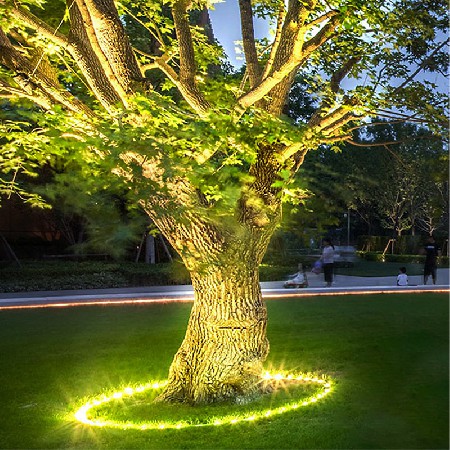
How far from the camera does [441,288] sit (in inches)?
830

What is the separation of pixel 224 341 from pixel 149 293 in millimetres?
12473

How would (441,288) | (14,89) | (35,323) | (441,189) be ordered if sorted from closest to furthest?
(14,89) < (35,323) < (441,288) < (441,189)

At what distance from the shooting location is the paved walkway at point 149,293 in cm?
1833

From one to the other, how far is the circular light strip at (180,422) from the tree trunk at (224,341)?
585mm

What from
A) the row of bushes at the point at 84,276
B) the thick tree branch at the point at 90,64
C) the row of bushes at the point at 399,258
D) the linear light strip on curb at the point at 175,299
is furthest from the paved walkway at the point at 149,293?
the row of bushes at the point at 399,258

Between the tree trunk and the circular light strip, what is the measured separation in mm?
585

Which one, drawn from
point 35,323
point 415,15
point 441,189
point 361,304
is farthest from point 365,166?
point 415,15

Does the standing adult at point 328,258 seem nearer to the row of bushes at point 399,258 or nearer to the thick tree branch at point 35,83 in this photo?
the thick tree branch at point 35,83

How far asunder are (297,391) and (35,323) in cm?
789

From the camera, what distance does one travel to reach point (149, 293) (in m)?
20.4

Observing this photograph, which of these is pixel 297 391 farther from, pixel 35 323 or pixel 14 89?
pixel 35 323

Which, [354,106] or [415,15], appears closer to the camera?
[354,106]

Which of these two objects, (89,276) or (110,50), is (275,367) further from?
(89,276)

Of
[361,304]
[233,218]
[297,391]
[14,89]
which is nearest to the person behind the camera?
[14,89]
